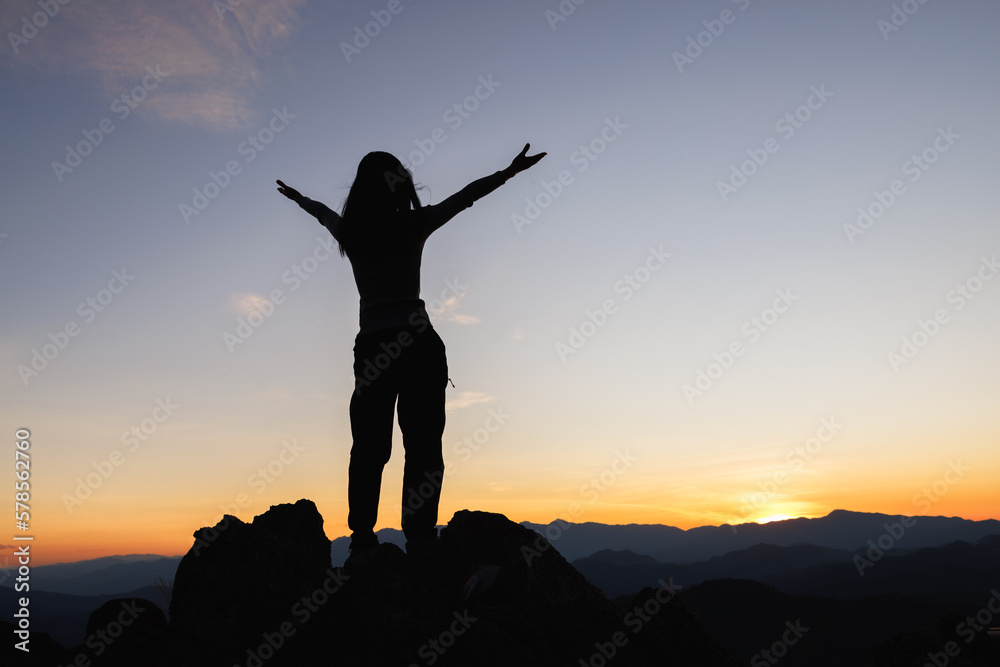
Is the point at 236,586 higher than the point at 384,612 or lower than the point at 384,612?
higher

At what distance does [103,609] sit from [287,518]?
3.91 ft

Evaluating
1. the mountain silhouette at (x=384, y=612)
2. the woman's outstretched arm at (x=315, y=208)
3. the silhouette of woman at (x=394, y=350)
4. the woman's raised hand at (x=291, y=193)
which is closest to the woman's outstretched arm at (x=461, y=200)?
the silhouette of woman at (x=394, y=350)

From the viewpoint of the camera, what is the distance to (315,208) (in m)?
5.36

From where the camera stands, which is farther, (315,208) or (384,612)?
(315,208)

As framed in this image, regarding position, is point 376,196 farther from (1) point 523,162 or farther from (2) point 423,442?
(2) point 423,442

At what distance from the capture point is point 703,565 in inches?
4670

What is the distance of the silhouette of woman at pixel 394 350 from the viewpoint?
15.6 feet

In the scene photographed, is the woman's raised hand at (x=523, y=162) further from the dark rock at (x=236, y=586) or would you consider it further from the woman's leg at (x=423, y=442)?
the dark rock at (x=236, y=586)

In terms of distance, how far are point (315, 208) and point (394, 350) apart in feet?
5.08

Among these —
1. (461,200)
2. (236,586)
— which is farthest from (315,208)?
(236,586)

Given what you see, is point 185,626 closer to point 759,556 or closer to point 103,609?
point 103,609

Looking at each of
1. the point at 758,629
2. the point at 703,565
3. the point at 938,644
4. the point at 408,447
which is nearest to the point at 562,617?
the point at 408,447

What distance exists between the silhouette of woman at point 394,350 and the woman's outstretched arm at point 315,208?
0.29 metres

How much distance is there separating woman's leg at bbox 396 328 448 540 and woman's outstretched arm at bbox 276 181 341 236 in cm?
125
